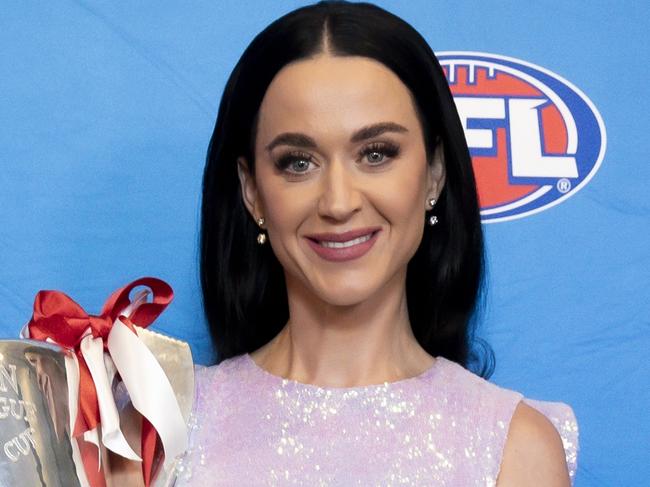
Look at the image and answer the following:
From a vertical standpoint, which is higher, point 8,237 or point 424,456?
point 8,237

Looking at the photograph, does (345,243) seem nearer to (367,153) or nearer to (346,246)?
(346,246)

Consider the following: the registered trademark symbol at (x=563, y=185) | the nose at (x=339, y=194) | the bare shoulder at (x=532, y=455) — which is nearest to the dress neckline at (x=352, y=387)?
the bare shoulder at (x=532, y=455)

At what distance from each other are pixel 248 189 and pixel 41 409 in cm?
42

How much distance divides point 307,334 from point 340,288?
14 centimetres

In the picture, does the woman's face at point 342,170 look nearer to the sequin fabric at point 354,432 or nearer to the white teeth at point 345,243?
the white teeth at point 345,243

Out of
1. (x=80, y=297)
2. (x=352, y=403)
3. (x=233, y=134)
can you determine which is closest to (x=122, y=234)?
(x=80, y=297)

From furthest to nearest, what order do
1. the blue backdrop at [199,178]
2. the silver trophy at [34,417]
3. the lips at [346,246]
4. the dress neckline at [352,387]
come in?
the blue backdrop at [199,178] < the dress neckline at [352,387] < the lips at [346,246] < the silver trophy at [34,417]

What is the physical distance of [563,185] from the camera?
6.38ft

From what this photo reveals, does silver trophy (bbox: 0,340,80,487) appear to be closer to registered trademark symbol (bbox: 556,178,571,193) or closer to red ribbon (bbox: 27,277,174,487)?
red ribbon (bbox: 27,277,174,487)

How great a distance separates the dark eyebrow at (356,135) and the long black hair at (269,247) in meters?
0.06

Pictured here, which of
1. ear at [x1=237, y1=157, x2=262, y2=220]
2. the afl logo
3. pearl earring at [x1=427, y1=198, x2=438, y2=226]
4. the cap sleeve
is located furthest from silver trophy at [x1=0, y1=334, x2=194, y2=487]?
the afl logo

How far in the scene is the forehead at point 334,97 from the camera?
1538 millimetres

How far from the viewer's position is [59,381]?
4.72 feet

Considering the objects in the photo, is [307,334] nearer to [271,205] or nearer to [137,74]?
[271,205]
